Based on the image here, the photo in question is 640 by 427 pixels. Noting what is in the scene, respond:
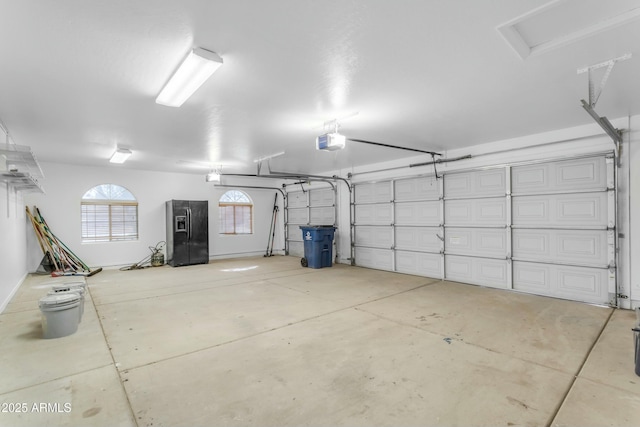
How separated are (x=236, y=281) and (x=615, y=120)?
6662mm

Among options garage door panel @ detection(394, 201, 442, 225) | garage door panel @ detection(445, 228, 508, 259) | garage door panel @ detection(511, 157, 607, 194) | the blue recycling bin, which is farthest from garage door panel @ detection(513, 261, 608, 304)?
the blue recycling bin

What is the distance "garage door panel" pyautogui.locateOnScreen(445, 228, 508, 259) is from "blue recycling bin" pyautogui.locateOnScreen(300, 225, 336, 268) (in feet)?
9.57

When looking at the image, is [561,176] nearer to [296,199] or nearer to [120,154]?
[296,199]

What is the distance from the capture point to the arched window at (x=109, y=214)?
7597mm

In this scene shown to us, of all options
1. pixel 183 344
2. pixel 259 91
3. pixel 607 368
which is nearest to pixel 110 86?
pixel 259 91

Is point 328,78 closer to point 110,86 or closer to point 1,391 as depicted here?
point 110,86

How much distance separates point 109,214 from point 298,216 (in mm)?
5237

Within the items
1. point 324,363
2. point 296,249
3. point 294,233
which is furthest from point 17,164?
point 296,249

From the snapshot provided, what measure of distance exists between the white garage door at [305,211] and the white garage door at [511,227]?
188 cm

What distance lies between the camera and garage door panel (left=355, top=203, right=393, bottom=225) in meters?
7.35

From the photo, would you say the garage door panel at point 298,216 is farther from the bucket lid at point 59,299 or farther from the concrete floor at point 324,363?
the bucket lid at point 59,299

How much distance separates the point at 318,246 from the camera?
7777mm

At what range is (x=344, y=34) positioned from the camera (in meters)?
2.16

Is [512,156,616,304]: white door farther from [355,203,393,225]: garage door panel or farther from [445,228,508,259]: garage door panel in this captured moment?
[355,203,393,225]: garage door panel
